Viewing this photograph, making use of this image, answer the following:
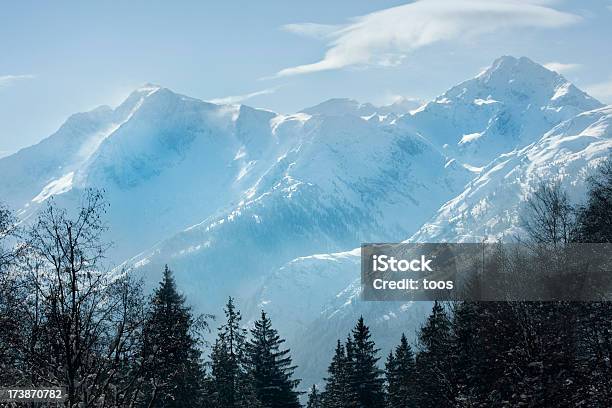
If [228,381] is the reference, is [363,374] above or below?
above

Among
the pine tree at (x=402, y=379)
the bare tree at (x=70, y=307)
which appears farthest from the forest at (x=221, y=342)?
the pine tree at (x=402, y=379)

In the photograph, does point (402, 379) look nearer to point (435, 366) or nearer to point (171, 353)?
point (435, 366)

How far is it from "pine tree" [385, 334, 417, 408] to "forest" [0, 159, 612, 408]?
6.8 inches

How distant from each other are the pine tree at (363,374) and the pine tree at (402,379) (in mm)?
936

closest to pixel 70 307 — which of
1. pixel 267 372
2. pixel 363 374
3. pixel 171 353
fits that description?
pixel 171 353

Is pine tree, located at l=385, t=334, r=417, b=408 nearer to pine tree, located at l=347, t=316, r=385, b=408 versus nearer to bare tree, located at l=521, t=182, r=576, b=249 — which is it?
pine tree, located at l=347, t=316, r=385, b=408

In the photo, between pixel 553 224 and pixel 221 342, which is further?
pixel 221 342

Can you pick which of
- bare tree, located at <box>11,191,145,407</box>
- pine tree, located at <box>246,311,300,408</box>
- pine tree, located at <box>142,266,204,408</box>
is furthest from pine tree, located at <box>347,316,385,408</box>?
bare tree, located at <box>11,191,145,407</box>

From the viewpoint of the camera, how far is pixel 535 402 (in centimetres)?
2339

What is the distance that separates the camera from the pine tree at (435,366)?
113 feet

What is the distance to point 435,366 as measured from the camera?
118ft

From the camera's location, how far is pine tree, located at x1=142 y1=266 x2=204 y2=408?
1506 cm

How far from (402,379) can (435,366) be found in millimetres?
9087

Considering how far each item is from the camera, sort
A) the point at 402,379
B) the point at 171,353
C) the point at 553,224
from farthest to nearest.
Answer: the point at 402,379 < the point at 553,224 < the point at 171,353
